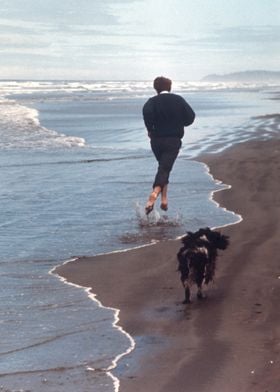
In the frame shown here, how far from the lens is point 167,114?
29.7 ft

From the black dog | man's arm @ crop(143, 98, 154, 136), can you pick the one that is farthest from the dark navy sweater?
the black dog

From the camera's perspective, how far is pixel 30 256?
290 inches

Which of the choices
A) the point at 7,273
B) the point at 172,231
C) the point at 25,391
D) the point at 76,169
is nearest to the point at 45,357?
the point at 25,391

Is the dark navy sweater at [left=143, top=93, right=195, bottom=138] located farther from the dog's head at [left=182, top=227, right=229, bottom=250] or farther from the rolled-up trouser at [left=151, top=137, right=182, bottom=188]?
the dog's head at [left=182, top=227, right=229, bottom=250]

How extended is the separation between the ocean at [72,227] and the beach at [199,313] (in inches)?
6.4

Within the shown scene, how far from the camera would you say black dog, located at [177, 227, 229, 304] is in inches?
226

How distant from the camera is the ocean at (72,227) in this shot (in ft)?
15.0

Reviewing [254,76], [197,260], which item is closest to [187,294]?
[197,260]

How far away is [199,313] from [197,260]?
52 centimetres

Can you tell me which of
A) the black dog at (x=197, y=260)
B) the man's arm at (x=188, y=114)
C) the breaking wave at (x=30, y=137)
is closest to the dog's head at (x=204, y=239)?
the black dog at (x=197, y=260)

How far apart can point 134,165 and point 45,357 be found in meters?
10.3

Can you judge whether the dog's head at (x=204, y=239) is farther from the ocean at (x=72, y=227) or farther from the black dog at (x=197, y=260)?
the ocean at (x=72, y=227)

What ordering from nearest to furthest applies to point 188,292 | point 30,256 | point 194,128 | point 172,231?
1. point 188,292
2. point 30,256
3. point 172,231
4. point 194,128

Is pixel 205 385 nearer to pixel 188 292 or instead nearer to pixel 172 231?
pixel 188 292
